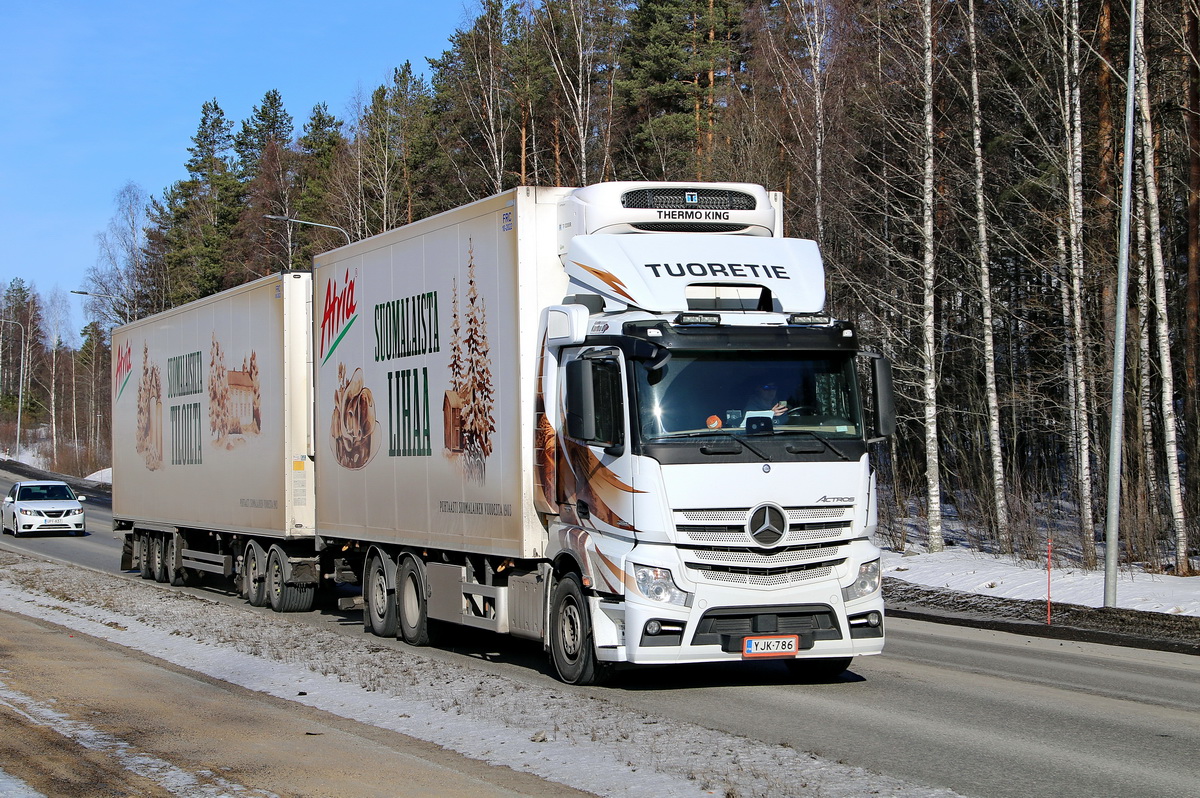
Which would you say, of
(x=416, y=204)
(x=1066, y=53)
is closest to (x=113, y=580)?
(x=1066, y=53)

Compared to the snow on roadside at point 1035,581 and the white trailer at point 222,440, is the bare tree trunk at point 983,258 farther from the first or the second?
the white trailer at point 222,440

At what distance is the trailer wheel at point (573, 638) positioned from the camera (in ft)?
35.3

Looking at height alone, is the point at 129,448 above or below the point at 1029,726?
above

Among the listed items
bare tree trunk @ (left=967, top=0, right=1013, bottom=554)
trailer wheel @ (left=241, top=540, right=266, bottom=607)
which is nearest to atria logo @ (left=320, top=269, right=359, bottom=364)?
trailer wheel @ (left=241, top=540, right=266, bottom=607)

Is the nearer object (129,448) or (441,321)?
(441,321)

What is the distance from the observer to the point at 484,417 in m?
12.4

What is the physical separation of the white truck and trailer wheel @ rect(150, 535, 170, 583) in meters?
8.61

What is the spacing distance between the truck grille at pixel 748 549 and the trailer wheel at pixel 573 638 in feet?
3.91

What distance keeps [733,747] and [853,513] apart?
296 centimetres

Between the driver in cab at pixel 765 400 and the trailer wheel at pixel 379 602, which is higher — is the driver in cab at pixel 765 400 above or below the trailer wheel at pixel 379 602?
above

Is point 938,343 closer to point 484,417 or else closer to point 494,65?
point 494,65

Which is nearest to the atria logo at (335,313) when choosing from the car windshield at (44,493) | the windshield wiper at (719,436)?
the windshield wiper at (719,436)

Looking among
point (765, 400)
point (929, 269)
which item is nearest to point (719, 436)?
point (765, 400)

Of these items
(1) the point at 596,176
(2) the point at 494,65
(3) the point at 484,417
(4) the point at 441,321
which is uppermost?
(2) the point at 494,65
